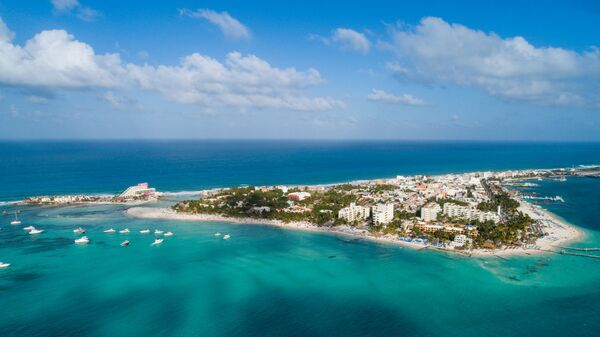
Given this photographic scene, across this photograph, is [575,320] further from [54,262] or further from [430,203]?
[54,262]

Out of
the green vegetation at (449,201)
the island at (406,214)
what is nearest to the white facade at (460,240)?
the island at (406,214)

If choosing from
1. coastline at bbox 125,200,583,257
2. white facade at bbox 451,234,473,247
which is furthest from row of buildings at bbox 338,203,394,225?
white facade at bbox 451,234,473,247

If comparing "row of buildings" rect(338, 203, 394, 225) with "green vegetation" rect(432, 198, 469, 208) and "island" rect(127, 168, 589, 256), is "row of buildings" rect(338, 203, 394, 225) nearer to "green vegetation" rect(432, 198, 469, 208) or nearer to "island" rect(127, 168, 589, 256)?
"island" rect(127, 168, 589, 256)

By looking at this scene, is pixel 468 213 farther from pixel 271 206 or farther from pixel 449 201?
pixel 271 206


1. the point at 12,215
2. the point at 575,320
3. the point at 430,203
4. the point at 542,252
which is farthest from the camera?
the point at 430,203

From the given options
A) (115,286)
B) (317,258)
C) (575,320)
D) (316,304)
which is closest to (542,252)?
(575,320)
